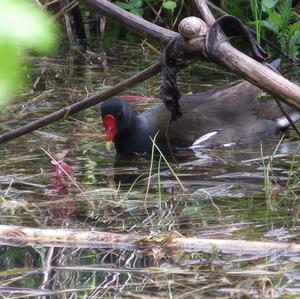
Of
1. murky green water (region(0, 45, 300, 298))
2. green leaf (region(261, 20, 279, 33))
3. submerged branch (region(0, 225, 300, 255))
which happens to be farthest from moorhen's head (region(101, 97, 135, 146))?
submerged branch (region(0, 225, 300, 255))

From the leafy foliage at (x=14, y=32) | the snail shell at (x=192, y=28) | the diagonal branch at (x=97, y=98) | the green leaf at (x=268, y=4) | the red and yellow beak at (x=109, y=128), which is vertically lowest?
the leafy foliage at (x=14, y=32)

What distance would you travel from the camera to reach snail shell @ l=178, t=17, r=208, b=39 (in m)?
3.28

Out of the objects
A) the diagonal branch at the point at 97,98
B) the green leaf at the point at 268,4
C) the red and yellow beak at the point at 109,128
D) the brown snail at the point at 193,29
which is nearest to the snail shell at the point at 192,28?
the brown snail at the point at 193,29

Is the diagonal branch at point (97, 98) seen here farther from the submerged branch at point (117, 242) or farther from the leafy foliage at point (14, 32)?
the leafy foliage at point (14, 32)

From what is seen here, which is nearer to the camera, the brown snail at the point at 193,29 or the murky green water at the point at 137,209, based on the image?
the murky green water at the point at 137,209

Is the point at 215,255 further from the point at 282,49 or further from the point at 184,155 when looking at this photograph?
the point at 282,49

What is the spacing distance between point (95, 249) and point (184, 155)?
254cm

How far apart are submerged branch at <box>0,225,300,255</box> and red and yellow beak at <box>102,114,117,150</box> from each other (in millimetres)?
2296

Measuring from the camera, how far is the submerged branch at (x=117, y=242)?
305cm

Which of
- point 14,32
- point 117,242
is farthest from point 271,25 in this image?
point 14,32

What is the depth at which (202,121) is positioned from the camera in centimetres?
612

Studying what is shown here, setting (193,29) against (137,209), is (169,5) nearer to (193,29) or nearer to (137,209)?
(137,209)

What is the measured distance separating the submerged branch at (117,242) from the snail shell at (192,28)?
2.64 ft

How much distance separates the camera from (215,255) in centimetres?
301
